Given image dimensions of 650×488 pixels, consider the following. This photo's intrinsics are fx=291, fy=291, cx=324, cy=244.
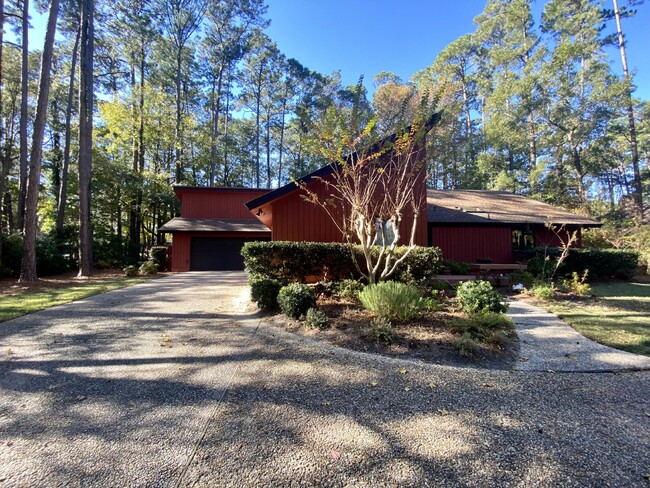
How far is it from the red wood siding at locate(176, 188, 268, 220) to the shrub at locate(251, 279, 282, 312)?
14371mm

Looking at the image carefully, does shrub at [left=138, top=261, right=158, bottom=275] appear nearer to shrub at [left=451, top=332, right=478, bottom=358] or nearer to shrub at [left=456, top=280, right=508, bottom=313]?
shrub at [left=456, top=280, right=508, bottom=313]

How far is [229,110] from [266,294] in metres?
28.2

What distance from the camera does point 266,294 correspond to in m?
6.12

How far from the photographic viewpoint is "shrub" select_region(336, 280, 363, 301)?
670 cm

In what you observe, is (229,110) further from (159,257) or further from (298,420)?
(298,420)

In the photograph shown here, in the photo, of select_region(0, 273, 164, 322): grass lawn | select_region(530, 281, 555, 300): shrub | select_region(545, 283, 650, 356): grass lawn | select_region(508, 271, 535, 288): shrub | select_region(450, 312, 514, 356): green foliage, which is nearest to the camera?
select_region(450, 312, 514, 356): green foliage

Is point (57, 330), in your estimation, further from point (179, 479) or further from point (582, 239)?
point (582, 239)

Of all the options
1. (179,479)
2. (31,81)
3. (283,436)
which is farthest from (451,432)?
(31,81)

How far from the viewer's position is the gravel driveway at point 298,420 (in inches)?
77.2

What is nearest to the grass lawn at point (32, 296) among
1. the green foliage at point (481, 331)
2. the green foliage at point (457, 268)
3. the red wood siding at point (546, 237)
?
the green foliage at point (481, 331)

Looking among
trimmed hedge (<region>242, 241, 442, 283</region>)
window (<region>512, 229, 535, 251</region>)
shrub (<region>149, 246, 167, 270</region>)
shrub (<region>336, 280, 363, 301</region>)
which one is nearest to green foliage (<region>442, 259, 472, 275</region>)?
trimmed hedge (<region>242, 241, 442, 283</region>)

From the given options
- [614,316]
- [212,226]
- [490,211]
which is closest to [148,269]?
[212,226]

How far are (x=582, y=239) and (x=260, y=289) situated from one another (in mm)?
Result: 17360

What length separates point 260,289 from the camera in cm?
616
